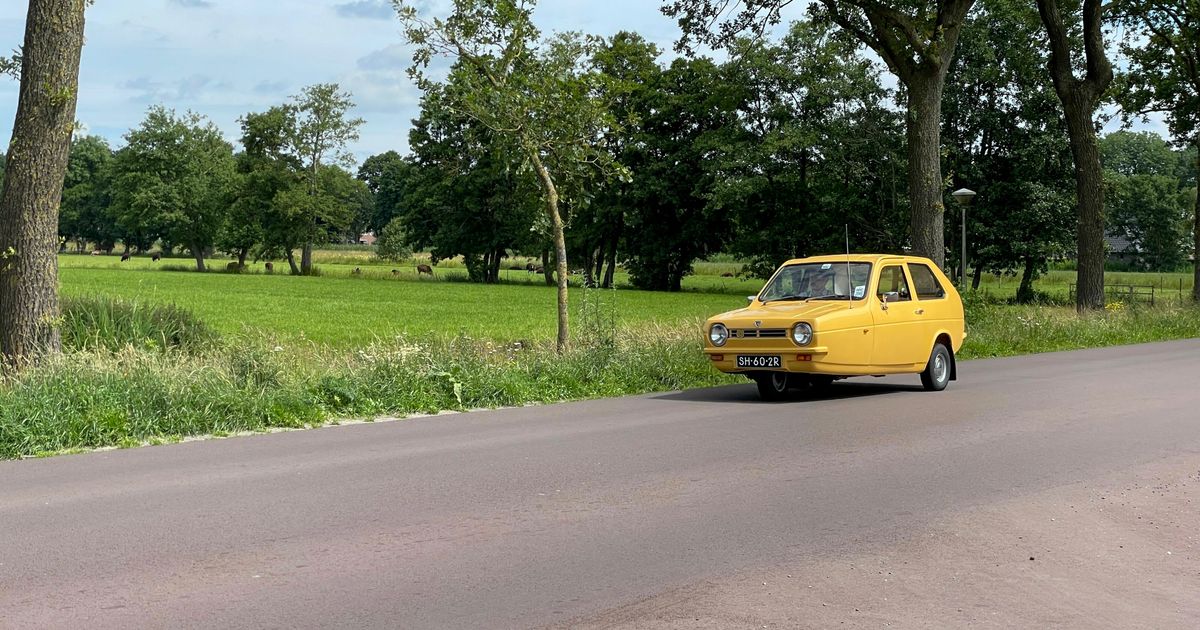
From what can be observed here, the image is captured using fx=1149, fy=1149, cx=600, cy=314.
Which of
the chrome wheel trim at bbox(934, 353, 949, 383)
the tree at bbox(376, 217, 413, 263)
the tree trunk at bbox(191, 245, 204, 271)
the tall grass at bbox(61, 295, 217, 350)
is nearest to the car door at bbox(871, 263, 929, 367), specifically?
the chrome wheel trim at bbox(934, 353, 949, 383)

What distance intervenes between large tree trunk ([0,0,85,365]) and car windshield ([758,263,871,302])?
8.71 m

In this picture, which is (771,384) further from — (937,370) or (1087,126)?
(1087,126)

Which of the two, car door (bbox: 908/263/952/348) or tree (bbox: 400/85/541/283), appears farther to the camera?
tree (bbox: 400/85/541/283)

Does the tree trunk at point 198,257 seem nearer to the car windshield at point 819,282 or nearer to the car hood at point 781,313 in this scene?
the car windshield at point 819,282

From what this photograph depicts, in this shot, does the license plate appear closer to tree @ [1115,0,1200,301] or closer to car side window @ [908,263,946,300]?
car side window @ [908,263,946,300]

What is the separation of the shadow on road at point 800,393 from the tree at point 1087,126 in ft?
57.6

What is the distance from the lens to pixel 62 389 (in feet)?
37.1

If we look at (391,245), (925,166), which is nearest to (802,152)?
(925,166)

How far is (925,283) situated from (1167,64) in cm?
2899

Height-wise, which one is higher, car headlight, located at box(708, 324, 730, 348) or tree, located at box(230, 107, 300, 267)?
tree, located at box(230, 107, 300, 267)

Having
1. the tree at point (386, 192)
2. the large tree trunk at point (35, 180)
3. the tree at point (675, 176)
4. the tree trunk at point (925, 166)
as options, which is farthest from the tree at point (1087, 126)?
the tree at point (386, 192)

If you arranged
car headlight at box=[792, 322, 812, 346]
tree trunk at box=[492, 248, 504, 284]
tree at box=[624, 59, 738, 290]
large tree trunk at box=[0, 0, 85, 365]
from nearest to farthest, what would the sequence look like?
large tree trunk at box=[0, 0, 85, 365], car headlight at box=[792, 322, 812, 346], tree at box=[624, 59, 738, 290], tree trunk at box=[492, 248, 504, 284]

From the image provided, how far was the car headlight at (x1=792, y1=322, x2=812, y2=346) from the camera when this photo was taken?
13.5m

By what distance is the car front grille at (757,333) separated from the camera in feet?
44.8
